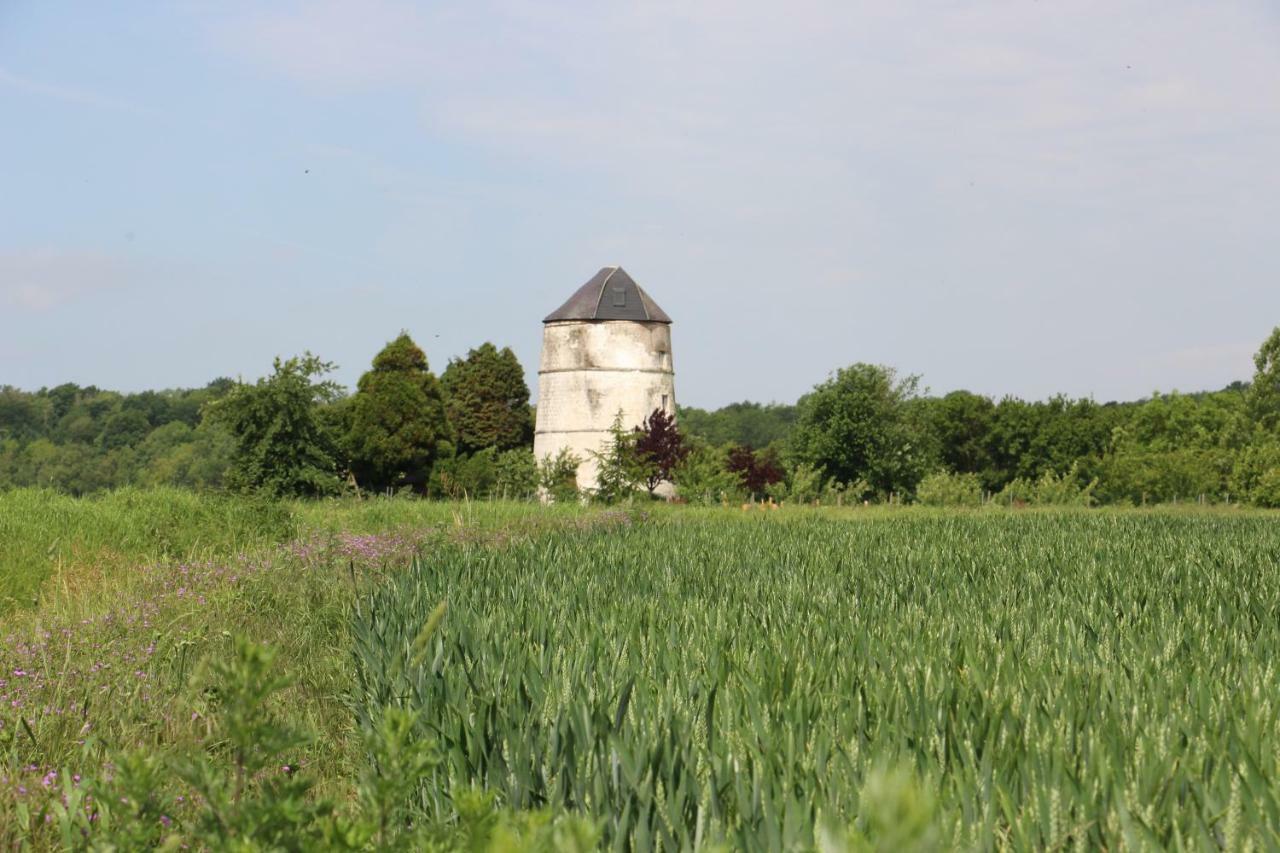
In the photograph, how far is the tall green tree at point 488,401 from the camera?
55.2 meters

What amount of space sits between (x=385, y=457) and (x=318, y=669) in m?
39.3

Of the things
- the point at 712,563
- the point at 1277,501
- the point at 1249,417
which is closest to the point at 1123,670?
the point at 712,563

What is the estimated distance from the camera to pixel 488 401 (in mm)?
55875

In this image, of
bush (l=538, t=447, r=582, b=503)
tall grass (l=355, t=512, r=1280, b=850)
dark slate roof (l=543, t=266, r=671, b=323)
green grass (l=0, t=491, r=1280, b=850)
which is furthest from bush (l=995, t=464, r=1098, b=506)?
tall grass (l=355, t=512, r=1280, b=850)

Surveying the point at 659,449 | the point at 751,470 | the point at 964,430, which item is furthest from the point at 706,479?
the point at 964,430

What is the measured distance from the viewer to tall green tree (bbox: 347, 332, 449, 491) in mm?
47375

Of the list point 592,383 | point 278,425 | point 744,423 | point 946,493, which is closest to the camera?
Result: point 278,425

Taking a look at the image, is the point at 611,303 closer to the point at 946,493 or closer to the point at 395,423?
the point at 395,423

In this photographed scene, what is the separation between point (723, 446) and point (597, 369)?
6686mm

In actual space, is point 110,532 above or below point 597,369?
below

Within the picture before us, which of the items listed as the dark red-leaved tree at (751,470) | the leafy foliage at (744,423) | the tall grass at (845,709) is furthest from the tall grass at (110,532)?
the leafy foliage at (744,423)

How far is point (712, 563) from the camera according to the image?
1191 centimetres

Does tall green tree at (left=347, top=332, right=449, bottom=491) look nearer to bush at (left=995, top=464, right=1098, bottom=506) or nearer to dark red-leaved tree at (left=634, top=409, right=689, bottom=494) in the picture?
dark red-leaved tree at (left=634, top=409, right=689, bottom=494)

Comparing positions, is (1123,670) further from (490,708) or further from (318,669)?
(318,669)
